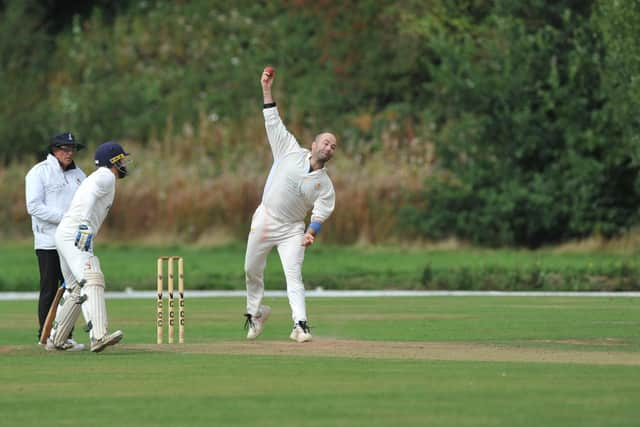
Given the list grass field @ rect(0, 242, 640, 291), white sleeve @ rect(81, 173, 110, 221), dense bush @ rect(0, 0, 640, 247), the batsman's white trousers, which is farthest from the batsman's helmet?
dense bush @ rect(0, 0, 640, 247)

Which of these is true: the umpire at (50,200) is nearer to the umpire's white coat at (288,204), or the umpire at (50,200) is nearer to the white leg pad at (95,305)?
the white leg pad at (95,305)

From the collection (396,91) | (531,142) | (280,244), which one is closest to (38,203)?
(280,244)

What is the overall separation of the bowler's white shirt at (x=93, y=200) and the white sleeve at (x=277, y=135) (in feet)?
6.23

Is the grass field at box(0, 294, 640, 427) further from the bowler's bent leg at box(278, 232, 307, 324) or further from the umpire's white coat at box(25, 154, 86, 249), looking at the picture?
the umpire's white coat at box(25, 154, 86, 249)

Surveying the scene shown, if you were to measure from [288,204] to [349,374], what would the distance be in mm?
3583

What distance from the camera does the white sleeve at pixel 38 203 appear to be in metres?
14.2

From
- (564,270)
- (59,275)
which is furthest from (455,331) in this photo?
(564,270)

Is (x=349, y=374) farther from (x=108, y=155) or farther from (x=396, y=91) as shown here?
(x=396, y=91)

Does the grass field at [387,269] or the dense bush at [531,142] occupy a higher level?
the dense bush at [531,142]

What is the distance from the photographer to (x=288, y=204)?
47.8 feet

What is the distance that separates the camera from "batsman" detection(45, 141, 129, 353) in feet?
42.3

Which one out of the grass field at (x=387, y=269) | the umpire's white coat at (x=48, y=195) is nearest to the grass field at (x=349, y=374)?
the umpire's white coat at (x=48, y=195)

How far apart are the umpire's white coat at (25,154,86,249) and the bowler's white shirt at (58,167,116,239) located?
108cm

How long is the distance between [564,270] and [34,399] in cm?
1542
